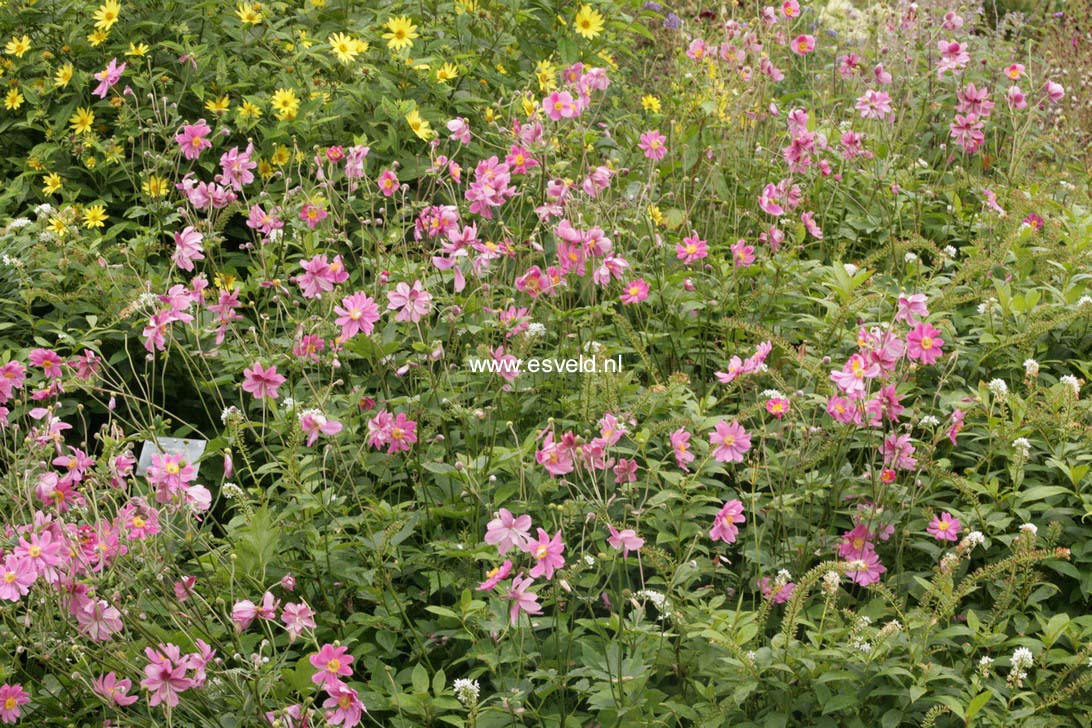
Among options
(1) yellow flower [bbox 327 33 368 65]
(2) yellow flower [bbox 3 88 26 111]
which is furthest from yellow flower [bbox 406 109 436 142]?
(2) yellow flower [bbox 3 88 26 111]

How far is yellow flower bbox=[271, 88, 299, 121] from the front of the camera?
3465 millimetres

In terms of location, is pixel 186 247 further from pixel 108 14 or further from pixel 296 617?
pixel 108 14

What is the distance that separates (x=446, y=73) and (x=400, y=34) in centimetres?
22

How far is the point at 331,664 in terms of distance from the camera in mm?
1790

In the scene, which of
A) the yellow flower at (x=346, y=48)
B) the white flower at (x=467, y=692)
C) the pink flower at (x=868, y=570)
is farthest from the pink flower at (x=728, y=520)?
the yellow flower at (x=346, y=48)

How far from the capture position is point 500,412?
98.3 inches

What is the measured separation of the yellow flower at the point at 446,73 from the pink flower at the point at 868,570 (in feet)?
6.72

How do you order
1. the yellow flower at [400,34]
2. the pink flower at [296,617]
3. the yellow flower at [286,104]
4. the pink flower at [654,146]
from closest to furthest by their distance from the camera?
the pink flower at [296,617]
the pink flower at [654,146]
the yellow flower at [286,104]
the yellow flower at [400,34]

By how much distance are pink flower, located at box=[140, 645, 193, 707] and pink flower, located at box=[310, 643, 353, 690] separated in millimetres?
201

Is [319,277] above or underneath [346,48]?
underneath

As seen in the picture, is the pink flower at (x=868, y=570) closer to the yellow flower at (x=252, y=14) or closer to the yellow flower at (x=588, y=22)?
the yellow flower at (x=588, y=22)

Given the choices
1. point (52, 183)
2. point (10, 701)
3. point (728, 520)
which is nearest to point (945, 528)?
point (728, 520)

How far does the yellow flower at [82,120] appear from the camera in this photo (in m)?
3.77

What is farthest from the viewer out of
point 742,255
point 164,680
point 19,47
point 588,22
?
point 19,47
